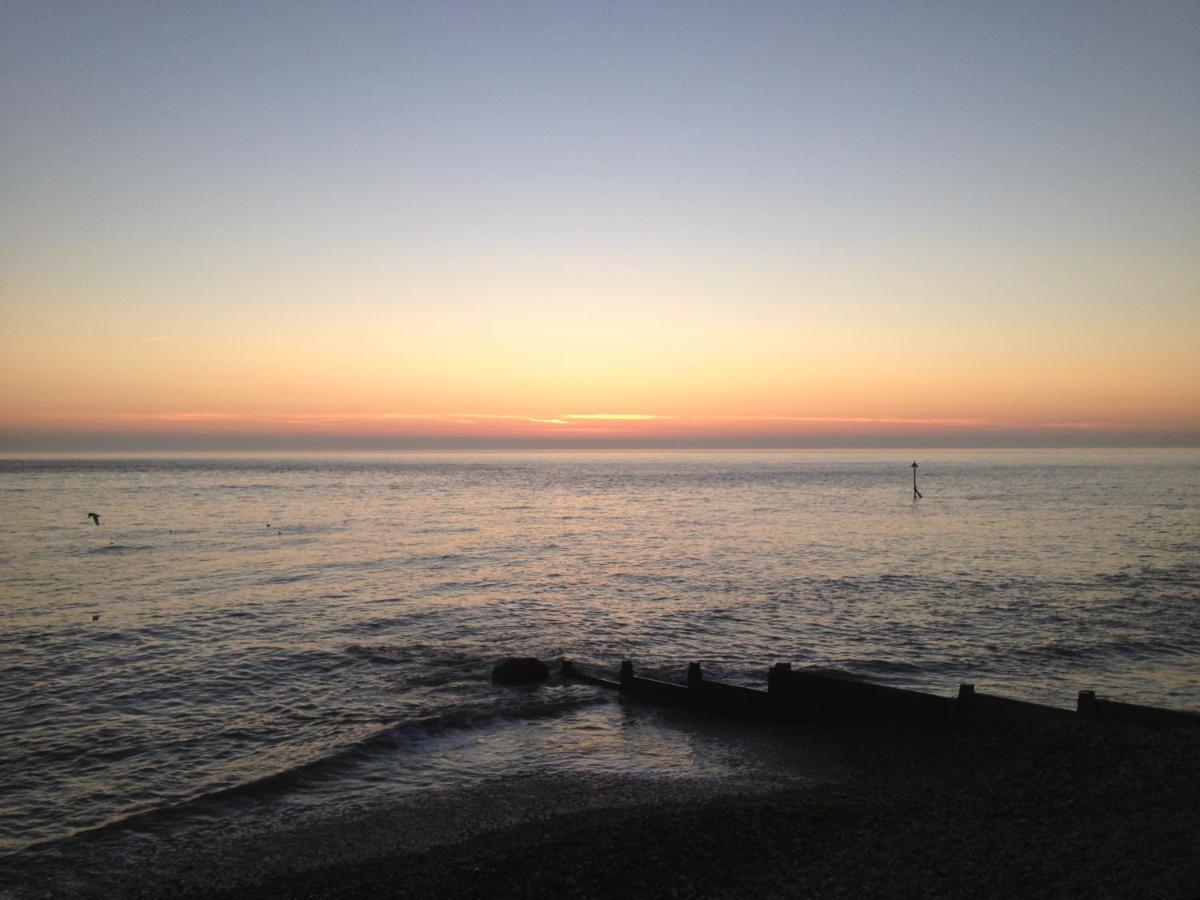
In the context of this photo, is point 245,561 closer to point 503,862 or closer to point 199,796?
point 199,796

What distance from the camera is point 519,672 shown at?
21.9 metres

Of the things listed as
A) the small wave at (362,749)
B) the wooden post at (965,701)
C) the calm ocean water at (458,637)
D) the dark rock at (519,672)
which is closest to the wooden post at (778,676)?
the calm ocean water at (458,637)

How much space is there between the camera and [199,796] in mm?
14773

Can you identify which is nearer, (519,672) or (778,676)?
(778,676)

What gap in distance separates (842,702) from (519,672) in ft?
29.8

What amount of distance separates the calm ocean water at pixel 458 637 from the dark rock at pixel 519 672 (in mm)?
545

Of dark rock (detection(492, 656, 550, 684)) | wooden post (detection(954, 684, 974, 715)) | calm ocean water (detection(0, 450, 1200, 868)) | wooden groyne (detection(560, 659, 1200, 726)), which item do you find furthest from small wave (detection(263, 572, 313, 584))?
wooden post (detection(954, 684, 974, 715))

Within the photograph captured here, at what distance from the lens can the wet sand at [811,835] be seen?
31.8 ft

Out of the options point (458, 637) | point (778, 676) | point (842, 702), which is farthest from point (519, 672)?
point (842, 702)

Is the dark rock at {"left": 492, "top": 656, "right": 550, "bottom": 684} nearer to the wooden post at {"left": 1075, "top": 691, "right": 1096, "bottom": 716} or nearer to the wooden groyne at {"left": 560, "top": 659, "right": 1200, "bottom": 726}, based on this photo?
the wooden groyne at {"left": 560, "top": 659, "right": 1200, "bottom": 726}

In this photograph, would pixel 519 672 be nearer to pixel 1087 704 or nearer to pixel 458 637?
pixel 458 637

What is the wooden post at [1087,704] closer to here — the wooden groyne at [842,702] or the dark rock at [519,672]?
the wooden groyne at [842,702]

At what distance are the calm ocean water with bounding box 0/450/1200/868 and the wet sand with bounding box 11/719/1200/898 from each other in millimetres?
1886

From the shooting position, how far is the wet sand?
382 inches
